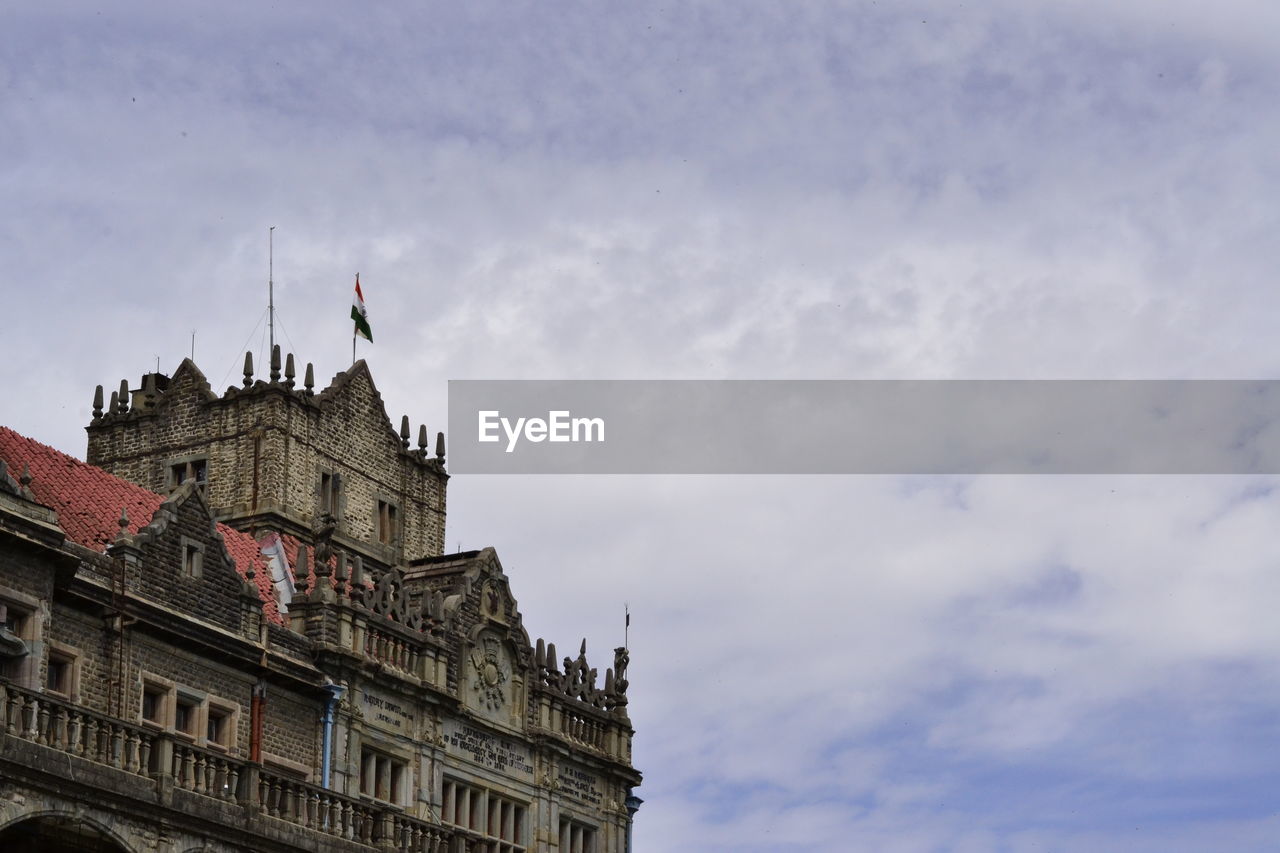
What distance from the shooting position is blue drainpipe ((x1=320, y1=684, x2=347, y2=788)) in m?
46.2

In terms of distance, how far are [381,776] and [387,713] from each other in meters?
1.27

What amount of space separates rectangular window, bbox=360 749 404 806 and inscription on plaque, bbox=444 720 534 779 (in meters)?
1.77

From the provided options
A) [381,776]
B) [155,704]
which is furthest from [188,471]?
[155,704]

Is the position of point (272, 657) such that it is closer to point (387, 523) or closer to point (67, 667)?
point (67, 667)

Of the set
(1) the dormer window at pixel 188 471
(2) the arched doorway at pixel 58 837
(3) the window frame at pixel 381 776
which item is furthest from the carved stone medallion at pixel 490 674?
(2) the arched doorway at pixel 58 837

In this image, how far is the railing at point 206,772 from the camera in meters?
35.6

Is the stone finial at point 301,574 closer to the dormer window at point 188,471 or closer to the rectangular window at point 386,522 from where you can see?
the dormer window at point 188,471

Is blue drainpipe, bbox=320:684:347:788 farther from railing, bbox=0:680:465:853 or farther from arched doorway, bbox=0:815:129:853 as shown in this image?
arched doorway, bbox=0:815:129:853

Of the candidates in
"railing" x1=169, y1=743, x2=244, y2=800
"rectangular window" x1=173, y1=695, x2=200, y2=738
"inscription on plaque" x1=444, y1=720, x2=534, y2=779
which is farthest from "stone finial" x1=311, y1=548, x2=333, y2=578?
"railing" x1=169, y1=743, x2=244, y2=800

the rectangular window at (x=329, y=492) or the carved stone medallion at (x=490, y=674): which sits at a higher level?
the rectangular window at (x=329, y=492)

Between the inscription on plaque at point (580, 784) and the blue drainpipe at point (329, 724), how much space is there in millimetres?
8583

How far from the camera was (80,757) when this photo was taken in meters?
36.3

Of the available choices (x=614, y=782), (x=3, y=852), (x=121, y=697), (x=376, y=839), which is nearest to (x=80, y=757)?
(x=3, y=852)

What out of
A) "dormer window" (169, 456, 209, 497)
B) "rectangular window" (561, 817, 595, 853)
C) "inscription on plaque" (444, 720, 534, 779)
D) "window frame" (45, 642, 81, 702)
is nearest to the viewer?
"window frame" (45, 642, 81, 702)
